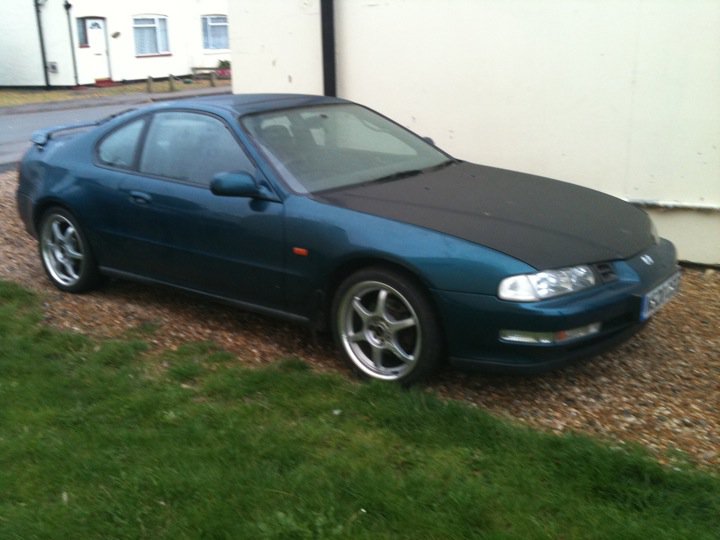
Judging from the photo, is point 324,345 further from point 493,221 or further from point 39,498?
point 39,498

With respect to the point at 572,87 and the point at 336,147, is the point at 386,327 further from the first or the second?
the point at 572,87

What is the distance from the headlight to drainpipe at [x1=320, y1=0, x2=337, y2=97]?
467cm

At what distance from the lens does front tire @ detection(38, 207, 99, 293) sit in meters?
5.95

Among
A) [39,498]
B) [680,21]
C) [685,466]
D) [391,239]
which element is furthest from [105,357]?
[680,21]

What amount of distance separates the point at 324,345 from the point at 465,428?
1.49 meters

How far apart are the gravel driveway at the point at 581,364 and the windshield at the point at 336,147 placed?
1.06 metres

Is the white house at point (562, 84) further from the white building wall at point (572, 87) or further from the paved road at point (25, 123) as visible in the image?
the paved road at point (25, 123)

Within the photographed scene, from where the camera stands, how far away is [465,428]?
387 centimetres

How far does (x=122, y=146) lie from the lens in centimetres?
577

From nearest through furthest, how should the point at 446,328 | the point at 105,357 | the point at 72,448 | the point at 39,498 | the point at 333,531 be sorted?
the point at 333,531
the point at 39,498
the point at 72,448
the point at 446,328
the point at 105,357

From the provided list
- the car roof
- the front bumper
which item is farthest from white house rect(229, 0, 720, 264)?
the front bumper

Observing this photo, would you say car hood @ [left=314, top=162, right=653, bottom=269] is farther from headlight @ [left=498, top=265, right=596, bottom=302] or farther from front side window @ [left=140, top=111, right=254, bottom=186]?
front side window @ [left=140, top=111, right=254, bottom=186]

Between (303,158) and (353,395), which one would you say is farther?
(303,158)

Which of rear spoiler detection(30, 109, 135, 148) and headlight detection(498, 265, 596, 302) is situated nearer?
headlight detection(498, 265, 596, 302)
